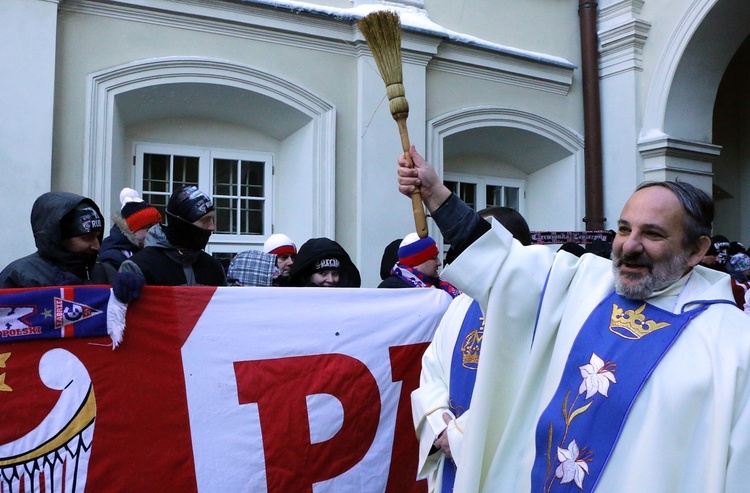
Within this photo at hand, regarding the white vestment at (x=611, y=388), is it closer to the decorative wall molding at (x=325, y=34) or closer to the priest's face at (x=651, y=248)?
the priest's face at (x=651, y=248)

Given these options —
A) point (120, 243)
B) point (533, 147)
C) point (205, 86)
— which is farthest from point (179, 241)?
point (533, 147)

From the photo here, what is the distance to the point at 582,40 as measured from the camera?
850 cm

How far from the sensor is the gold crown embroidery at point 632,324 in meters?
1.91

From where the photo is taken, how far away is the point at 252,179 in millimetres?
7273

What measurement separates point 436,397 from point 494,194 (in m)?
6.45

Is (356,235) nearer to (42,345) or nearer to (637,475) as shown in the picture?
(42,345)

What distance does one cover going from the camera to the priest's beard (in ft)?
6.45

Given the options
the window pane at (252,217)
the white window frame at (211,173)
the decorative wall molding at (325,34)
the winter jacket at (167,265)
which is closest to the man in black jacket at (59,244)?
the winter jacket at (167,265)

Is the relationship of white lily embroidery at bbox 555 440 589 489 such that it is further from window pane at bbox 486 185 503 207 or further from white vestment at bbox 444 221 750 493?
window pane at bbox 486 185 503 207

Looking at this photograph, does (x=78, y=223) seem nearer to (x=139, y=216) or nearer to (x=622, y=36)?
(x=139, y=216)

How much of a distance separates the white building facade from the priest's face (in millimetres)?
4658

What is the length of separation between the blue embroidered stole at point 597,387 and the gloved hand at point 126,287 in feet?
6.28

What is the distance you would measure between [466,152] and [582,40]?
74.6 inches

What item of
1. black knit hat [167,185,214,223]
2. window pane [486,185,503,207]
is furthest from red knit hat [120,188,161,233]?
window pane [486,185,503,207]
